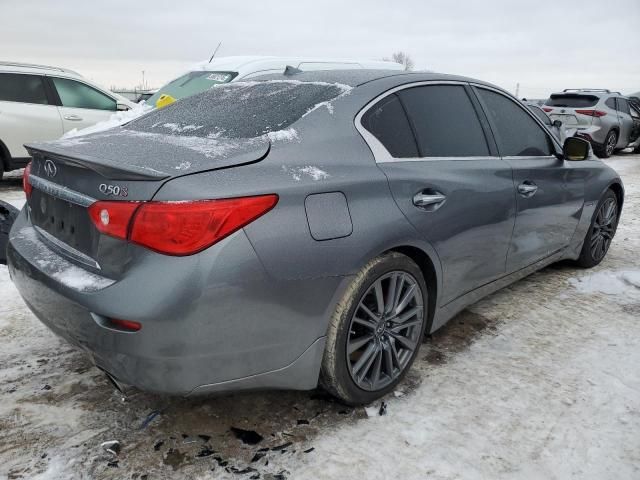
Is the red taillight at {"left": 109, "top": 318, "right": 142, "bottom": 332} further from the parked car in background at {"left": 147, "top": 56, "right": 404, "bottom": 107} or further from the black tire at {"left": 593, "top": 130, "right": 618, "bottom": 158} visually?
the black tire at {"left": 593, "top": 130, "right": 618, "bottom": 158}

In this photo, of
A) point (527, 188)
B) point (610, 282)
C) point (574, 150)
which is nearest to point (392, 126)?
point (527, 188)

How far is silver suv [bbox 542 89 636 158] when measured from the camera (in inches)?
503

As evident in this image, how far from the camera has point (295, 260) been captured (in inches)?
79.2

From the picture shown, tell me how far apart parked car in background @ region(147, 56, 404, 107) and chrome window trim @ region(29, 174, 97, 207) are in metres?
4.92

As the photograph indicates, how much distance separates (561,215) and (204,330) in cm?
285

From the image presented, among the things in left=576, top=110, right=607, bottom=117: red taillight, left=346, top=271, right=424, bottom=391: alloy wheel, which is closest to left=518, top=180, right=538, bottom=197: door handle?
left=346, top=271, right=424, bottom=391: alloy wheel

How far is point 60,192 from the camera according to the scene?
220 centimetres

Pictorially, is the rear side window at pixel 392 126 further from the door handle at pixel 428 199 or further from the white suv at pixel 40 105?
the white suv at pixel 40 105

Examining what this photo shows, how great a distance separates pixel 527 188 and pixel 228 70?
16.8 ft

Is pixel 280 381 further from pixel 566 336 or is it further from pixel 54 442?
pixel 566 336

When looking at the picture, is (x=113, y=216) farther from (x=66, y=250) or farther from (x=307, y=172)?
(x=307, y=172)

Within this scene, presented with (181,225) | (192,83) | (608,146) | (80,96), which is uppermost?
(192,83)

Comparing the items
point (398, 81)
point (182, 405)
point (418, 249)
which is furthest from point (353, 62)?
point (182, 405)

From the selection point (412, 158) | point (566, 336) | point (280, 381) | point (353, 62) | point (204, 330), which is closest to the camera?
point (204, 330)
